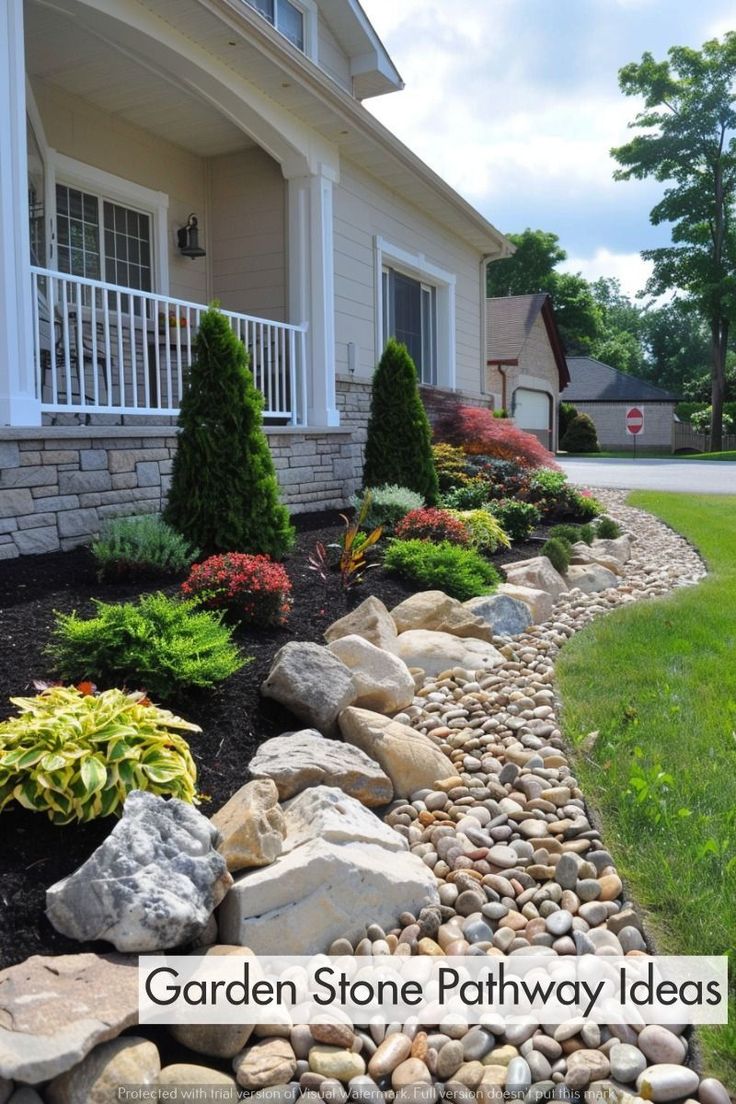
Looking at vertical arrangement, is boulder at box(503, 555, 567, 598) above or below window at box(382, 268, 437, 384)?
below

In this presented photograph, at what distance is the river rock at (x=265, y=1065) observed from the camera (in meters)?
1.80

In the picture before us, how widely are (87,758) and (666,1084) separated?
1.58 m

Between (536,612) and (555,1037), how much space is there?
12.1 feet

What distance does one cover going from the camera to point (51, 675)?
3.30 m

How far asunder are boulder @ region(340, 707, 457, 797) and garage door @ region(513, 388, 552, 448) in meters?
21.2

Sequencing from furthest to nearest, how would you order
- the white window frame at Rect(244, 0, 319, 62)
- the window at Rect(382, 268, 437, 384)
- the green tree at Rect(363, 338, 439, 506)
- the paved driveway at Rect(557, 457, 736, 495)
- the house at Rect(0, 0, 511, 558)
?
the paved driveway at Rect(557, 457, 736, 495) < the window at Rect(382, 268, 437, 384) < the white window frame at Rect(244, 0, 319, 62) < the green tree at Rect(363, 338, 439, 506) < the house at Rect(0, 0, 511, 558)

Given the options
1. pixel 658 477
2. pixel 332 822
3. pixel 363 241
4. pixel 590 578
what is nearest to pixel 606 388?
pixel 658 477

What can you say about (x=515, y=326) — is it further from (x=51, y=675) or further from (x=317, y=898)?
(x=317, y=898)

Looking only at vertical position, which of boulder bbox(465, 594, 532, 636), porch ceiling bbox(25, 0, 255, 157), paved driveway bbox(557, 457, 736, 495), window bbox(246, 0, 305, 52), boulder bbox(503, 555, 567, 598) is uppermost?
window bbox(246, 0, 305, 52)

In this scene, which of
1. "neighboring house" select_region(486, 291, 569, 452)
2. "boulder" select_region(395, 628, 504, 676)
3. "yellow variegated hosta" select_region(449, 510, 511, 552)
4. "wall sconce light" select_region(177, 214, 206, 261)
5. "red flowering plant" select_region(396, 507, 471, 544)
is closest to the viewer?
"boulder" select_region(395, 628, 504, 676)

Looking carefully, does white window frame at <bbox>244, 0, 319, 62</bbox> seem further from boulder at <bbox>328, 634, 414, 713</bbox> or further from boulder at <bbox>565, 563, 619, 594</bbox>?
boulder at <bbox>328, 634, 414, 713</bbox>

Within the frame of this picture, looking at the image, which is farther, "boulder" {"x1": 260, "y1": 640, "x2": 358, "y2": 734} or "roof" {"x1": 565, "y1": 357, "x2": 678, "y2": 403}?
"roof" {"x1": 565, "y1": 357, "x2": 678, "y2": 403}

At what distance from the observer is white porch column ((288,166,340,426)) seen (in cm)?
820

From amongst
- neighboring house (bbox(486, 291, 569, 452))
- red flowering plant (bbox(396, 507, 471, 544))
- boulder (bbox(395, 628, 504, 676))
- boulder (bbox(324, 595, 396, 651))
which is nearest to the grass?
boulder (bbox(395, 628, 504, 676))
